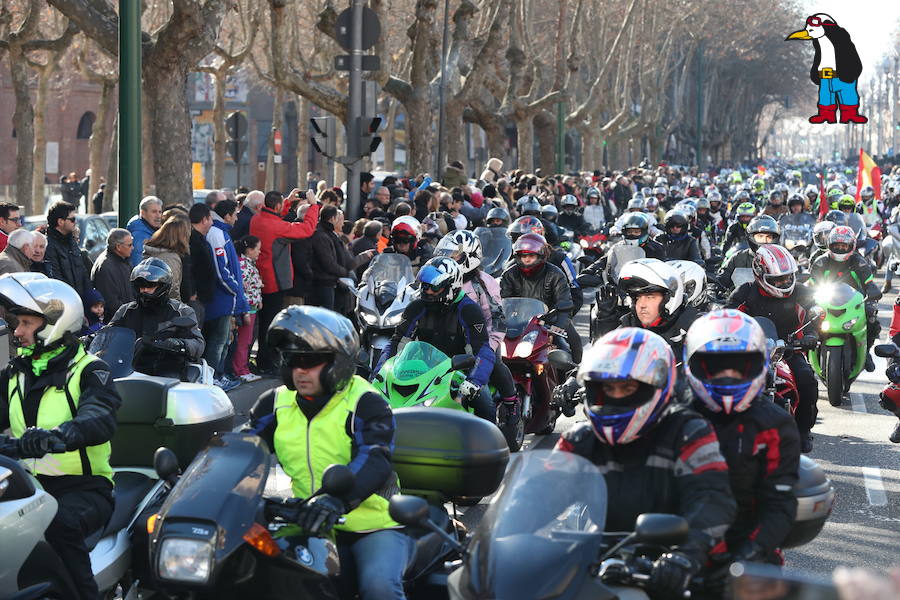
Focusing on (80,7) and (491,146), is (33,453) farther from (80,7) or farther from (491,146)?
(491,146)

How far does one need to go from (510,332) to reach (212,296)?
2.93 meters

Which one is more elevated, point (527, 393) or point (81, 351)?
point (81, 351)

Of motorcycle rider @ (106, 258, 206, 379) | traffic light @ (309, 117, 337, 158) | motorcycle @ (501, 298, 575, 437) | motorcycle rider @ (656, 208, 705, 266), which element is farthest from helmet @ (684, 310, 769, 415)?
traffic light @ (309, 117, 337, 158)

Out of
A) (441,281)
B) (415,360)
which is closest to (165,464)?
(415,360)

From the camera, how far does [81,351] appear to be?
5723 millimetres

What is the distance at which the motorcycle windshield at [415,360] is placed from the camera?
8492 mm

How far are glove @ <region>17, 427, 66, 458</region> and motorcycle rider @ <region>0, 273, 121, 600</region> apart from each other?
206 millimetres

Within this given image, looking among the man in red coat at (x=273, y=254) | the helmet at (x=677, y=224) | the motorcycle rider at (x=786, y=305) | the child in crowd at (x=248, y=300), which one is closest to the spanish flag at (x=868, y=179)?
the helmet at (x=677, y=224)

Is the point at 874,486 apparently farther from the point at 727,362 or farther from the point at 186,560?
the point at 186,560

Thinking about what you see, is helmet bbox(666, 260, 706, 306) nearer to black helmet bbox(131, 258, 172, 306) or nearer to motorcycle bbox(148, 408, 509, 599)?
black helmet bbox(131, 258, 172, 306)

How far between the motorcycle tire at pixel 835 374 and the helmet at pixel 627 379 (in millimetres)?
8690

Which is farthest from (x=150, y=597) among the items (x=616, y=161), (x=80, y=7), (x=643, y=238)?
(x=616, y=161)

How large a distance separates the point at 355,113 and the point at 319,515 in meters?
14.3

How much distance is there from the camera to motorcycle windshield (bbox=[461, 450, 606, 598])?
3.95 meters
